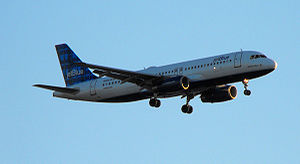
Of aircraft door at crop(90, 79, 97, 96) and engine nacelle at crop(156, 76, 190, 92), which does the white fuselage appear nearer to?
engine nacelle at crop(156, 76, 190, 92)

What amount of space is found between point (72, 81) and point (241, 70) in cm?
2095

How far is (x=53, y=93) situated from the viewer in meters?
67.8

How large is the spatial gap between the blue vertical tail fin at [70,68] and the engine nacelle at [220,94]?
12.6m

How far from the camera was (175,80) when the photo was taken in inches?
2286

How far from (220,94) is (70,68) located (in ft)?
57.7

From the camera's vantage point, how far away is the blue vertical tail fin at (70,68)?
69.1 meters

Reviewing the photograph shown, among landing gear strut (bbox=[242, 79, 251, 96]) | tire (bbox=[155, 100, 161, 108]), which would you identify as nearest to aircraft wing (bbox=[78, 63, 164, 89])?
tire (bbox=[155, 100, 161, 108])

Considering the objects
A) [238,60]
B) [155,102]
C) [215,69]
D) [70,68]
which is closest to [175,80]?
[215,69]

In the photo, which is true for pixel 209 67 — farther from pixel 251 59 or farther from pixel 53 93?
pixel 53 93

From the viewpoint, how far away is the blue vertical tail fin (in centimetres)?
6912

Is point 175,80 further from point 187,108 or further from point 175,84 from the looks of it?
point 187,108

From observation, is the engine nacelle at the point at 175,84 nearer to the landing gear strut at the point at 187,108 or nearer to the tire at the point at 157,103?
the tire at the point at 157,103

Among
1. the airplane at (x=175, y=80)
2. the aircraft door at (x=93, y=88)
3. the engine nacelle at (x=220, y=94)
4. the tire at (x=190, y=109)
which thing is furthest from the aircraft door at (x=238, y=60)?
the aircraft door at (x=93, y=88)

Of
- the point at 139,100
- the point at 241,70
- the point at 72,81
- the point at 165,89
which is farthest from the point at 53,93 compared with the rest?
the point at 241,70
